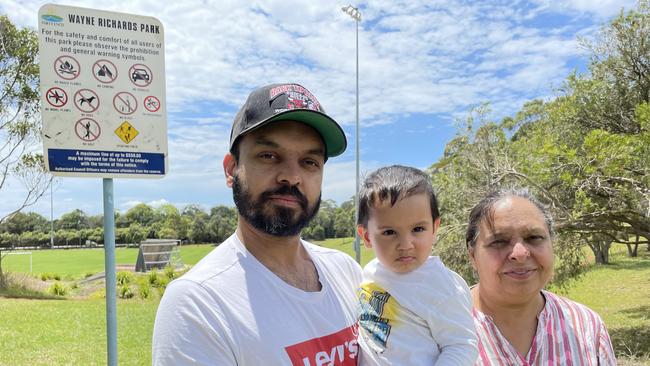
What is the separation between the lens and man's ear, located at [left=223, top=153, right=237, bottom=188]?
1799 millimetres

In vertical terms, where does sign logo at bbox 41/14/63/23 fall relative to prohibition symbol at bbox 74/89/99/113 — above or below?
above

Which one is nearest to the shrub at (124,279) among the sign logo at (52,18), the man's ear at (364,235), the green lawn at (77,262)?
the green lawn at (77,262)

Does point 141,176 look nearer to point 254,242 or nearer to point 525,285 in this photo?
point 254,242

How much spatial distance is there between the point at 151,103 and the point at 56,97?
24.4 inches

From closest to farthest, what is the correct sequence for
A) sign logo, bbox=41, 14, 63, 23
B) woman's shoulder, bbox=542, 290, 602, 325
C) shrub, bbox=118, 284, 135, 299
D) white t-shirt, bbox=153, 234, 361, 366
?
white t-shirt, bbox=153, 234, 361, 366, woman's shoulder, bbox=542, 290, 602, 325, sign logo, bbox=41, 14, 63, 23, shrub, bbox=118, 284, 135, 299

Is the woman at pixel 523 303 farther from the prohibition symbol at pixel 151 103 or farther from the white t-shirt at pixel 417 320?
the prohibition symbol at pixel 151 103

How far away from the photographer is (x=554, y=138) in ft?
33.1

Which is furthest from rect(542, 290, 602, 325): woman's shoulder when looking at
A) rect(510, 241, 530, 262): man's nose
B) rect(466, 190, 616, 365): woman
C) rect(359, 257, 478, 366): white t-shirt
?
rect(359, 257, 478, 366): white t-shirt

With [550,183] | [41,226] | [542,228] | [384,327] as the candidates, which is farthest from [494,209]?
[41,226]

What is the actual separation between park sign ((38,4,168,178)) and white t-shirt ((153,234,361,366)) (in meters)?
2.07

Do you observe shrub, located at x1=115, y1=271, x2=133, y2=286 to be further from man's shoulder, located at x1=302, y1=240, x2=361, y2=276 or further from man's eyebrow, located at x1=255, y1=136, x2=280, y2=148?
man's eyebrow, located at x1=255, y1=136, x2=280, y2=148

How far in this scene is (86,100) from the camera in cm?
335

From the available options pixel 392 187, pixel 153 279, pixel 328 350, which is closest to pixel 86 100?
pixel 392 187

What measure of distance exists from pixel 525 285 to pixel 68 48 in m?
3.22
